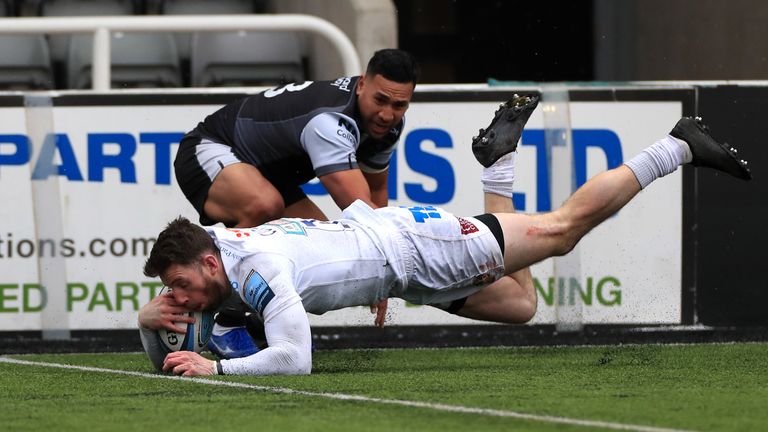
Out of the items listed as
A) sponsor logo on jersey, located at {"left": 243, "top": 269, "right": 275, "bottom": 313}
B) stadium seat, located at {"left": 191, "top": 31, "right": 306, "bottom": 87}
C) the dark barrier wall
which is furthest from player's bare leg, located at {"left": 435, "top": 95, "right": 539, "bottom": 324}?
stadium seat, located at {"left": 191, "top": 31, "right": 306, "bottom": 87}

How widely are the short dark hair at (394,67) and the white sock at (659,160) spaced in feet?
3.77

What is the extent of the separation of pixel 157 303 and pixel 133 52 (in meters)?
5.50

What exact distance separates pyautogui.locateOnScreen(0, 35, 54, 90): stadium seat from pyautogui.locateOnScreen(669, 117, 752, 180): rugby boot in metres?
5.75

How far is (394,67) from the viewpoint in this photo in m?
7.54

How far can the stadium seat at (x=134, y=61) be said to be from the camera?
11.5m

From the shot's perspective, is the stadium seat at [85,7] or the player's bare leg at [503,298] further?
the stadium seat at [85,7]

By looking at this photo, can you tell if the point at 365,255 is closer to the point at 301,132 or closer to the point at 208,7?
the point at 301,132

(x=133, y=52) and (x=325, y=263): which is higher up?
(x=133, y=52)

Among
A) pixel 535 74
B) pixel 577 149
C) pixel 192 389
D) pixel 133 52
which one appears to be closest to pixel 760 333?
pixel 577 149

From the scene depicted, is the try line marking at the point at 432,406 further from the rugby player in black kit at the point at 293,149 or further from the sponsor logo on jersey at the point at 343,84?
the sponsor logo on jersey at the point at 343,84

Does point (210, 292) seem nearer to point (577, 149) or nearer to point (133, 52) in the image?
point (577, 149)

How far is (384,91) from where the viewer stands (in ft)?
24.8

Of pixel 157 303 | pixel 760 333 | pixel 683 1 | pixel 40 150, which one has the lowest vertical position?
pixel 760 333

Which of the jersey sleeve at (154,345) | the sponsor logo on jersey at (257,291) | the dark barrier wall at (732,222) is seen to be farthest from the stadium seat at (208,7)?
the sponsor logo on jersey at (257,291)
